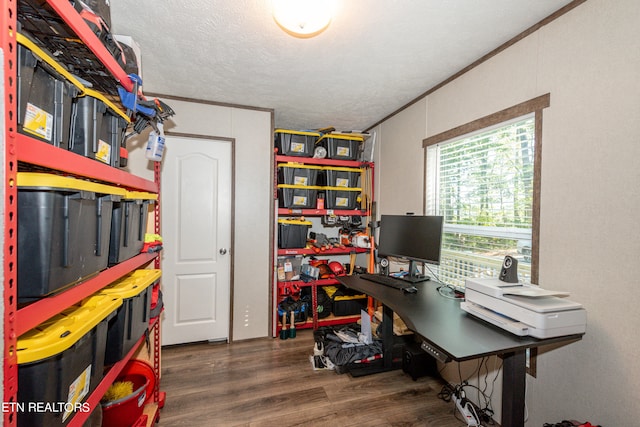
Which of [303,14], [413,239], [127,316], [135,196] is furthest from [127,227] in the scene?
[413,239]

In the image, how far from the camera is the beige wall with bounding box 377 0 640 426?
1246 millimetres

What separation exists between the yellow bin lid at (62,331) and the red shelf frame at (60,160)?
1.48ft

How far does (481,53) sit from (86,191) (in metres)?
2.43

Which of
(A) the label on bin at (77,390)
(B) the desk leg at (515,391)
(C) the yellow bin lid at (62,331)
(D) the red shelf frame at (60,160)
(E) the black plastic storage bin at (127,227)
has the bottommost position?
(B) the desk leg at (515,391)

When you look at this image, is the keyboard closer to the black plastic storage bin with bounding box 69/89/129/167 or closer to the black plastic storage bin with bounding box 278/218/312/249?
the black plastic storage bin with bounding box 278/218/312/249

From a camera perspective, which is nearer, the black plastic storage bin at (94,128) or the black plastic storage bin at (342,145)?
the black plastic storage bin at (94,128)

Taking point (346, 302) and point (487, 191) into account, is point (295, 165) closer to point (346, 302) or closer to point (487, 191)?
point (346, 302)

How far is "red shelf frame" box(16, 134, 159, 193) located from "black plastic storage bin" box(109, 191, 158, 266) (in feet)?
0.46

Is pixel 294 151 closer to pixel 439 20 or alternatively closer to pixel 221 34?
pixel 221 34

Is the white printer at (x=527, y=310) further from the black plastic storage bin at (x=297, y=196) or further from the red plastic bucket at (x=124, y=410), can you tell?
the black plastic storage bin at (x=297, y=196)

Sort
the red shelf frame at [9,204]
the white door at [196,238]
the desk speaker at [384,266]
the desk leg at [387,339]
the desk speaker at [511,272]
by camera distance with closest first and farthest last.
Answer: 1. the red shelf frame at [9,204]
2. the desk speaker at [511,272]
3. the desk leg at [387,339]
4. the desk speaker at [384,266]
5. the white door at [196,238]

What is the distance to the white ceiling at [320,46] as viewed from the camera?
1.54 metres

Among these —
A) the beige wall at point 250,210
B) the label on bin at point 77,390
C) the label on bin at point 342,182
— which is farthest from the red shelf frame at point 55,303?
the label on bin at point 342,182

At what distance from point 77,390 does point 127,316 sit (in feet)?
1.42
